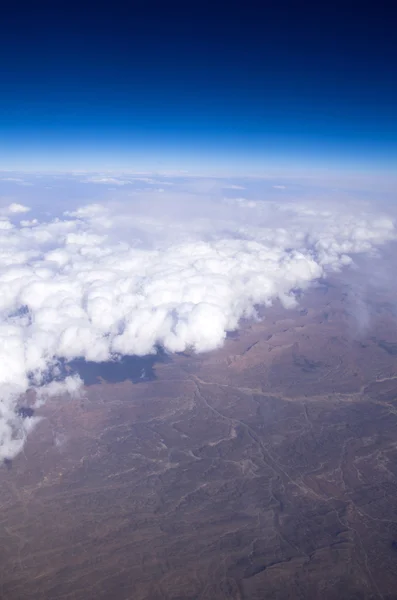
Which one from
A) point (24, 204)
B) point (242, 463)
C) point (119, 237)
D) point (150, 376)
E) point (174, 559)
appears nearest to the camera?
point (174, 559)

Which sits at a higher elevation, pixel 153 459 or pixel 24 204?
pixel 24 204

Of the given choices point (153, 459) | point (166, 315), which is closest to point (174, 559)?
point (153, 459)

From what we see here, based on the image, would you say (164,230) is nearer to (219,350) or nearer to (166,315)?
(166,315)

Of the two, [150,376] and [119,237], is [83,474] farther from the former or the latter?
[119,237]

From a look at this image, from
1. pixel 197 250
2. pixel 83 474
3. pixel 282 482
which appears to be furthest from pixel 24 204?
pixel 282 482

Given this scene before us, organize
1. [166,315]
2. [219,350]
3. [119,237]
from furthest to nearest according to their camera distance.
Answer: [119,237] → [166,315] → [219,350]

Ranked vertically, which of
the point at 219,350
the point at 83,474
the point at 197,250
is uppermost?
the point at 197,250

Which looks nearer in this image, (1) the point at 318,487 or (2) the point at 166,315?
(1) the point at 318,487
